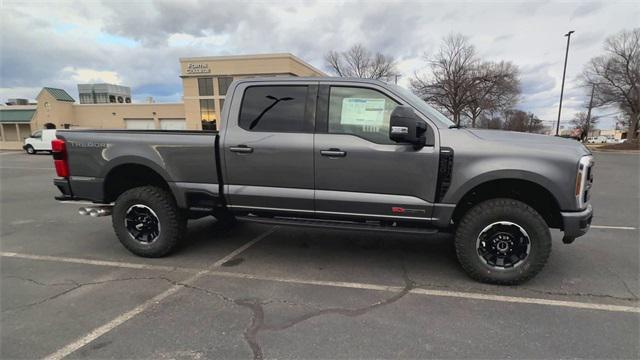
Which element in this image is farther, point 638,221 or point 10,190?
point 10,190

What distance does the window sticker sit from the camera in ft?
12.6

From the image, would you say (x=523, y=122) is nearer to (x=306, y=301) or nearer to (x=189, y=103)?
(x=189, y=103)

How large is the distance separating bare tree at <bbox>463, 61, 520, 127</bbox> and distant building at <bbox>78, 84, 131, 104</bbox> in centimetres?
5865

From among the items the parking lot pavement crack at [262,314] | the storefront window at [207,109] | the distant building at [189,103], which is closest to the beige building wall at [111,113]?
the distant building at [189,103]

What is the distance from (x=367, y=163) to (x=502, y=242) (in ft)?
5.14

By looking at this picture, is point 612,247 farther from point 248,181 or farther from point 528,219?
point 248,181

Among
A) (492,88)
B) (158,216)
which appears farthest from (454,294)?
(492,88)

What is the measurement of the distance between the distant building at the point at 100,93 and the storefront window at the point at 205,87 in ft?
77.6

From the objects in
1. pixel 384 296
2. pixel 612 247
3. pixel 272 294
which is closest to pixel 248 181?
pixel 272 294

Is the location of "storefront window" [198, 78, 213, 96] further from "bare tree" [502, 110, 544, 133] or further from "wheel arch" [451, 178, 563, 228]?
"wheel arch" [451, 178, 563, 228]

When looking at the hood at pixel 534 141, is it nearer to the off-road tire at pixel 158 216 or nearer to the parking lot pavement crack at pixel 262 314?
the parking lot pavement crack at pixel 262 314

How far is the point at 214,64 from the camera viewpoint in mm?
50781

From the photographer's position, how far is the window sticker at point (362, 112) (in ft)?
12.6

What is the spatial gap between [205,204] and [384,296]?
89.3 inches
